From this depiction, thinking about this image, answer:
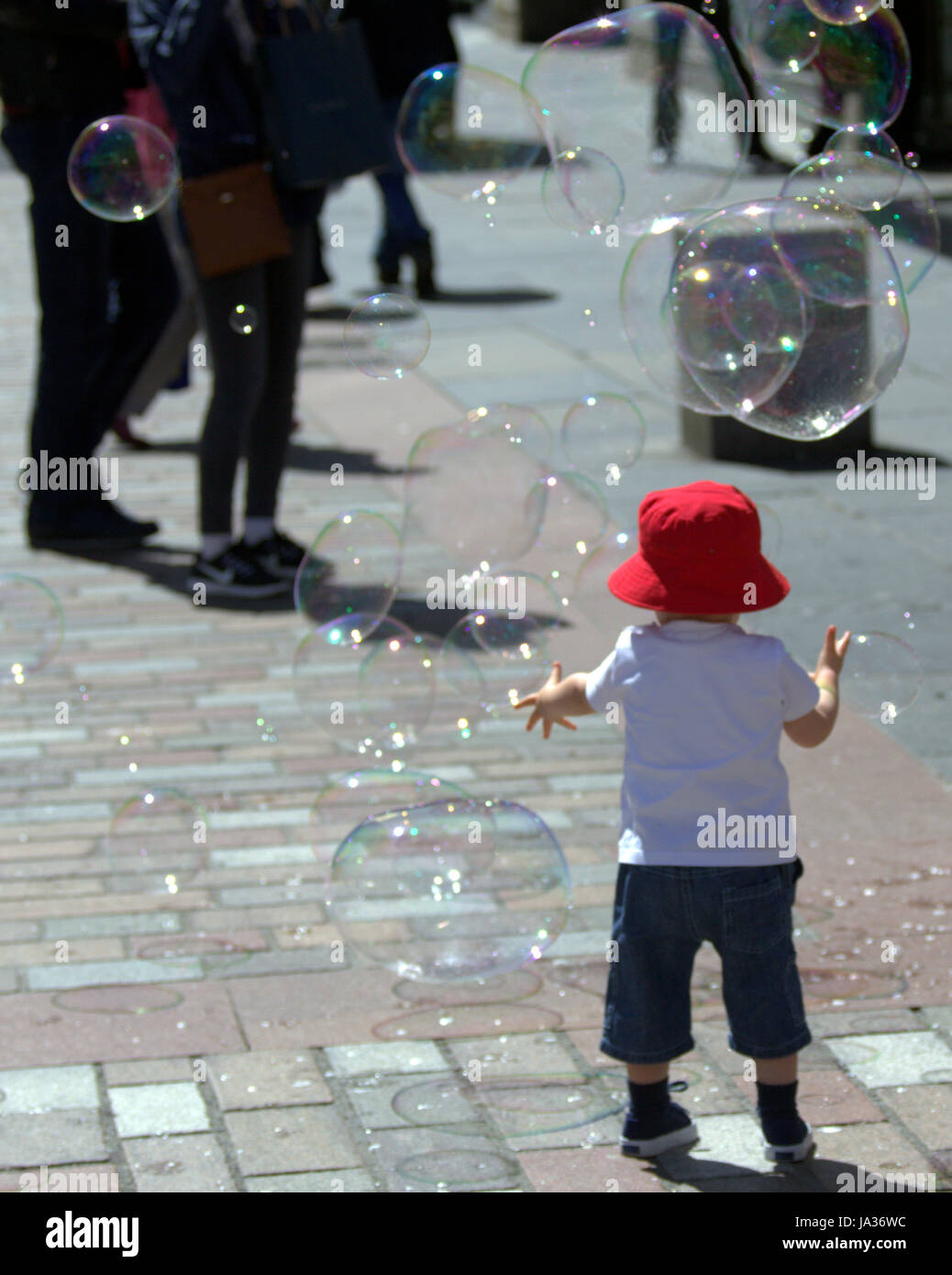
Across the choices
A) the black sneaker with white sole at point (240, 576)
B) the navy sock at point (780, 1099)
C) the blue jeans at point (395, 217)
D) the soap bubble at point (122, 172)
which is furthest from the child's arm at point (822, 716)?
the blue jeans at point (395, 217)

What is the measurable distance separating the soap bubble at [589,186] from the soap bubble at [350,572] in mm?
885

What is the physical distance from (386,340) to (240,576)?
1463 millimetres

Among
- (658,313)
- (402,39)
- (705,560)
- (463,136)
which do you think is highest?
(402,39)

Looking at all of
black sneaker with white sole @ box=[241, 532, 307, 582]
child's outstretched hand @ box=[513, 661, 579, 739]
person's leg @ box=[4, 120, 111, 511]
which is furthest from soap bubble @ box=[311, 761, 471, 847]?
person's leg @ box=[4, 120, 111, 511]

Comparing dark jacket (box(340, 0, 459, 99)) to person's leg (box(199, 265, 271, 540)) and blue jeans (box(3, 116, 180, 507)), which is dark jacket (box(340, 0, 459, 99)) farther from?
person's leg (box(199, 265, 271, 540))

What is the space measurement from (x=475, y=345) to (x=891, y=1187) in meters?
7.26

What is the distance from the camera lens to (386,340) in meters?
4.90

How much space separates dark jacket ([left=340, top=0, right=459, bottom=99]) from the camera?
400 inches

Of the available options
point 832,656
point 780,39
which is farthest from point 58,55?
point 832,656

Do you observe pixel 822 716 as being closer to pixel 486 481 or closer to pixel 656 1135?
pixel 656 1135

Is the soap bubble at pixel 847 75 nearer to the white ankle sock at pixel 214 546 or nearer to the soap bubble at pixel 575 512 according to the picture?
the soap bubble at pixel 575 512

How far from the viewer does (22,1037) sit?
344 cm

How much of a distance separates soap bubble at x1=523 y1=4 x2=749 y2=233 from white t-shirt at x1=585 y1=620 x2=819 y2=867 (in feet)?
6.03
